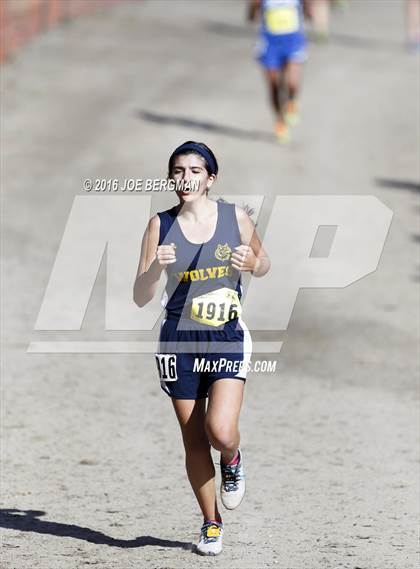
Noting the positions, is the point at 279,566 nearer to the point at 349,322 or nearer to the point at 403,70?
the point at 349,322

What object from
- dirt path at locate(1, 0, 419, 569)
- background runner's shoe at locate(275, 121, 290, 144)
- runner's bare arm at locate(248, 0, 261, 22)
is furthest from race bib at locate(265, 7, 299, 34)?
dirt path at locate(1, 0, 419, 569)

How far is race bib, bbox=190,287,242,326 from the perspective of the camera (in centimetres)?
690

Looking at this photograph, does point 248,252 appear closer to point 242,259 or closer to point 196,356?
point 242,259

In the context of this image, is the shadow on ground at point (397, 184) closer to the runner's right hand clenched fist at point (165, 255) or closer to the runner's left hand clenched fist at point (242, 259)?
the runner's left hand clenched fist at point (242, 259)

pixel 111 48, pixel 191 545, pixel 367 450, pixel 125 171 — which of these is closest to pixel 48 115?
pixel 125 171

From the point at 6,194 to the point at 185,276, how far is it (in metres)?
10.1

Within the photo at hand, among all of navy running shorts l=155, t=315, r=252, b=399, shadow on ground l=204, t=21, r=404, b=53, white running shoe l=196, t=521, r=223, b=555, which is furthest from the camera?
shadow on ground l=204, t=21, r=404, b=53

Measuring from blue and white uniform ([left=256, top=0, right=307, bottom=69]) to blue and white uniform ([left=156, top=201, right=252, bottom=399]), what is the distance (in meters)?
11.9

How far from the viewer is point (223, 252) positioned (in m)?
6.85

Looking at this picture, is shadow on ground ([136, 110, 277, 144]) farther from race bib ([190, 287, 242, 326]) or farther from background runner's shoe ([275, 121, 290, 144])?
race bib ([190, 287, 242, 326])

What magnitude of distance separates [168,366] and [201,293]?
43cm

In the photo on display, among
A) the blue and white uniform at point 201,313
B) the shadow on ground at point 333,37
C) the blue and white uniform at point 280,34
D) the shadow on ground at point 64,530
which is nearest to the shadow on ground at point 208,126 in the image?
the blue and white uniform at point 280,34

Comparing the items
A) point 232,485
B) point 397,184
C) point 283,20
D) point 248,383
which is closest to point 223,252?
point 232,485

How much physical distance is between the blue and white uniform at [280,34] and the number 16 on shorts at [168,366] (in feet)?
39.6
